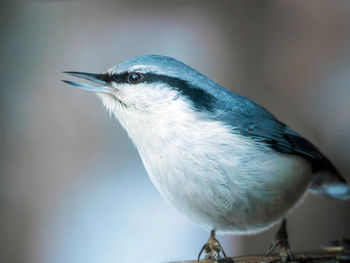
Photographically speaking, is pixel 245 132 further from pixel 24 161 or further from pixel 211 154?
pixel 24 161

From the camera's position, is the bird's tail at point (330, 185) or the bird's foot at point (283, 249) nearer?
the bird's foot at point (283, 249)

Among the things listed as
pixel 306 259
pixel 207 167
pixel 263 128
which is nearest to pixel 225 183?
pixel 207 167

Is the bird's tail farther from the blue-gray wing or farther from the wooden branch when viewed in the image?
the wooden branch

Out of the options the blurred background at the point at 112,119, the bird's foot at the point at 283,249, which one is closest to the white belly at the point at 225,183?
the bird's foot at the point at 283,249

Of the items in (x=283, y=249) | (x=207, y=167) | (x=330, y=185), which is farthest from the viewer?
(x=330, y=185)

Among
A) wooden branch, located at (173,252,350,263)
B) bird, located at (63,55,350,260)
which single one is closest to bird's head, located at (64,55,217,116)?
bird, located at (63,55,350,260)

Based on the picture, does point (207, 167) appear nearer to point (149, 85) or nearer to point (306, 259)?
point (149, 85)

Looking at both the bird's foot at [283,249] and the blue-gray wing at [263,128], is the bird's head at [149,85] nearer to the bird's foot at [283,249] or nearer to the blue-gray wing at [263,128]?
the blue-gray wing at [263,128]
